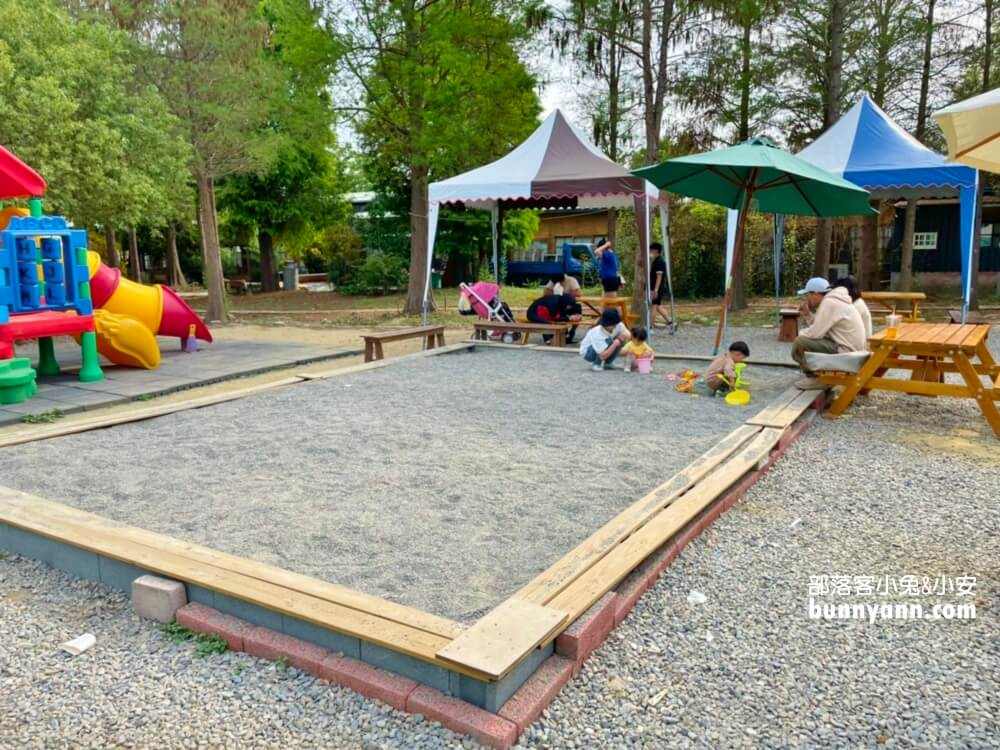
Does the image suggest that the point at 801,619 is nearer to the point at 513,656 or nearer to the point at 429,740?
the point at 513,656

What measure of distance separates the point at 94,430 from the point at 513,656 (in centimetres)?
464

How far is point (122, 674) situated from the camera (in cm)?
256

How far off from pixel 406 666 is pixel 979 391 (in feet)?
16.9

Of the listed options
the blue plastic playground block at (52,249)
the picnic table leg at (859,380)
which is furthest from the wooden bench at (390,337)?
the picnic table leg at (859,380)

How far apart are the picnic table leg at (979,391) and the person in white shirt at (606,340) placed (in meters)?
3.38

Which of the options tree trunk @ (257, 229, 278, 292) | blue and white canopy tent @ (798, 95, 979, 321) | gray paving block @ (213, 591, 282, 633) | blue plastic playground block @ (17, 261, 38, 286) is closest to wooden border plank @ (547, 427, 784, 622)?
gray paving block @ (213, 591, 282, 633)

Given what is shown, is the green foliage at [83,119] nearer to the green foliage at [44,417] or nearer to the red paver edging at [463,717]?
the green foliage at [44,417]

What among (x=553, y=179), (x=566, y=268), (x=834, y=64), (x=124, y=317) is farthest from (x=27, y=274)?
(x=566, y=268)

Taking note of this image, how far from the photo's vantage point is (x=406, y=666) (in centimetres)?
241

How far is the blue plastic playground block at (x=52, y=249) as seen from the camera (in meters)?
7.84

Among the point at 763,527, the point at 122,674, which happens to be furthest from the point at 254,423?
the point at 763,527

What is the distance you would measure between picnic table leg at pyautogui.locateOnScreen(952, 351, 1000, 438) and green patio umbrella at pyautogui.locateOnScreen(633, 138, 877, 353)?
2.58m

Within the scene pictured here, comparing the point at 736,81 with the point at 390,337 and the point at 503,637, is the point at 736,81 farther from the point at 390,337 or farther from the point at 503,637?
the point at 503,637

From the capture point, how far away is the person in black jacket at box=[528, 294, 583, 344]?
10.3m
